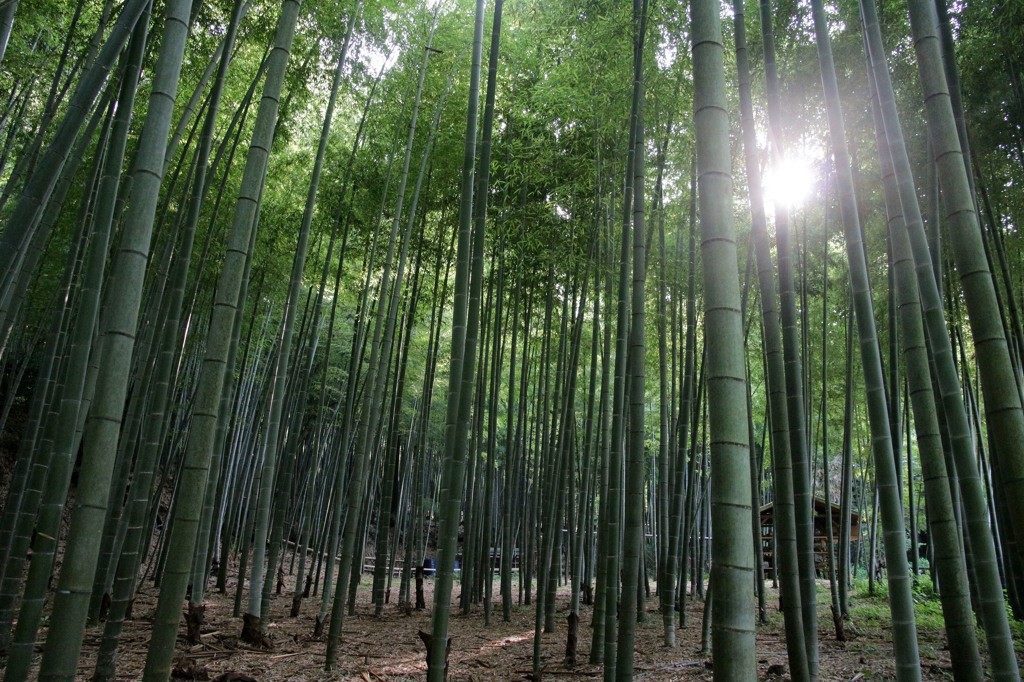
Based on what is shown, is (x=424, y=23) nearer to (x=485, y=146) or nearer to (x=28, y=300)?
(x=485, y=146)

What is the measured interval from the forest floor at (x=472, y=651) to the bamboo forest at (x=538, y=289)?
0.05 metres

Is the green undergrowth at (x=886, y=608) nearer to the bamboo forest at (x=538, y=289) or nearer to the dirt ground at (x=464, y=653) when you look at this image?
the bamboo forest at (x=538, y=289)

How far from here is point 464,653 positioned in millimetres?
4281

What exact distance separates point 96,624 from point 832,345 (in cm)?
799

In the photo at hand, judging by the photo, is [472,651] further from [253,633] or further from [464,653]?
[253,633]

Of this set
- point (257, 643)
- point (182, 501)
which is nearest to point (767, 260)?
point (182, 501)

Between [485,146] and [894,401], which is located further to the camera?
[894,401]

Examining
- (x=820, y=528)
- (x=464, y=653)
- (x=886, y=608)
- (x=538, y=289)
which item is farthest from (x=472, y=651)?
(x=820, y=528)

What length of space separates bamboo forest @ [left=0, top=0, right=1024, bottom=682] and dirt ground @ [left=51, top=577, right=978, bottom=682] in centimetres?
5

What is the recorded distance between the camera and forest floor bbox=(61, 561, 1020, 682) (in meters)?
3.44

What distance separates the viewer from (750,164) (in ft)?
5.99

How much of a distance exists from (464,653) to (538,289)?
375cm

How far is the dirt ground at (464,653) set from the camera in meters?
3.43

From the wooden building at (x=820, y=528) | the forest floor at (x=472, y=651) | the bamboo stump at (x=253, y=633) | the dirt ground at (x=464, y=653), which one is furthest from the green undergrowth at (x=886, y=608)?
the bamboo stump at (x=253, y=633)
